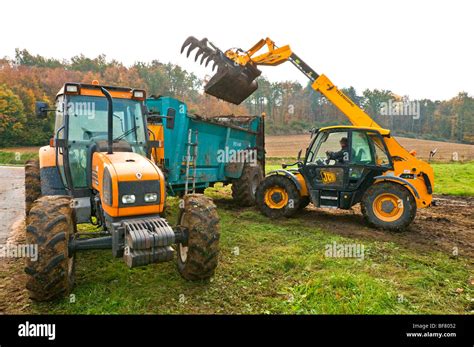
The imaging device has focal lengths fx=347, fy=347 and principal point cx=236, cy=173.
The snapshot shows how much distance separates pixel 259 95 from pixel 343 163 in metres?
53.7

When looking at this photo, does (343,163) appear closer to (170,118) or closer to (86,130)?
(170,118)

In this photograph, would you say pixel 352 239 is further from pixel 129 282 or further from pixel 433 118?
pixel 433 118

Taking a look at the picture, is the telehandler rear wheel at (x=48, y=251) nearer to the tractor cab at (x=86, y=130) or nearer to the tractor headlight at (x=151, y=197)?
the tractor headlight at (x=151, y=197)

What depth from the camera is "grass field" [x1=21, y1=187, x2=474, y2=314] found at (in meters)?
3.78

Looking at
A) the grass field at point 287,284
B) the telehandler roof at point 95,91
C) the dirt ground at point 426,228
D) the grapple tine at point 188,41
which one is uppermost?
the grapple tine at point 188,41

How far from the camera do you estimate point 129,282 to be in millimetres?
4406

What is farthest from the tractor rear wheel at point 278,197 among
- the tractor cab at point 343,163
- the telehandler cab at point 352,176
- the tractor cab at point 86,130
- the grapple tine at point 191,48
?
the grapple tine at point 191,48

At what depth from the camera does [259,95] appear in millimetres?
59344

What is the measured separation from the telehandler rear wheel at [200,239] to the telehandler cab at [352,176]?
153 inches

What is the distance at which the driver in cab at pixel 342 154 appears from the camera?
24.1ft

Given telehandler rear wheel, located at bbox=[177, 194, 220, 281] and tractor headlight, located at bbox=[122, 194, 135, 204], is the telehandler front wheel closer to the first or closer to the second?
telehandler rear wheel, located at bbox=[177, 194, 220, 281]

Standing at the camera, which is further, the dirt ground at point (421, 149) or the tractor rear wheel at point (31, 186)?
the dirt ground at point (421, 149)
